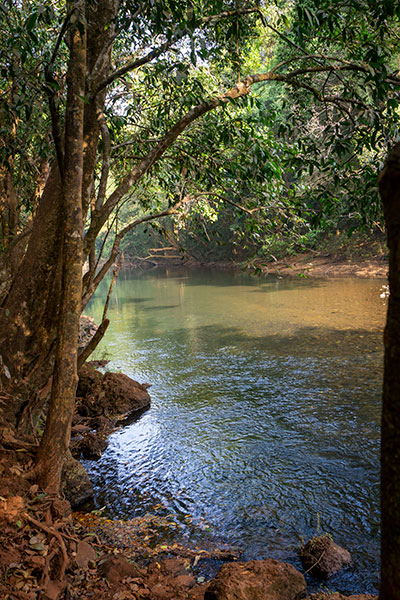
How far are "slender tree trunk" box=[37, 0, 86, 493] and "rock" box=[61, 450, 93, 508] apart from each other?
4.84 ft

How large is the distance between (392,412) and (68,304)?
10.7ft

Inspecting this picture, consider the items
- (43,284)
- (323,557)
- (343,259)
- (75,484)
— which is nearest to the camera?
(323,557)

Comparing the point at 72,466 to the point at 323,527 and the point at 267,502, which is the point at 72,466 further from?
the point at 323,527

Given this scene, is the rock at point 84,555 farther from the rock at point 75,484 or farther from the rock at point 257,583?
the rock at point 75,484

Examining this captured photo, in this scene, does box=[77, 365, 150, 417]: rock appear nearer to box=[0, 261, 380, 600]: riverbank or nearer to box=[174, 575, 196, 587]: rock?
box=[0, 261, 380, 600]: riverbank

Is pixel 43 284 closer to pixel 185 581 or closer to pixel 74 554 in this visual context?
pixel 74 554

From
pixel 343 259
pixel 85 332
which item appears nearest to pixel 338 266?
pixel 343 259

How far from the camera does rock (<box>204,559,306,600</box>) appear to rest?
10.8 ft

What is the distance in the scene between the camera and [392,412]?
1.14 metres

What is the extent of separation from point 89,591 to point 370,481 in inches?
159

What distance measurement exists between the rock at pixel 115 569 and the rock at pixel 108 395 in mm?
5253

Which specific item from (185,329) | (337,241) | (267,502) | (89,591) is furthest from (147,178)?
(337,241)

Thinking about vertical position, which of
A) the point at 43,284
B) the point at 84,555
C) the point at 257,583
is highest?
the point at 43,284

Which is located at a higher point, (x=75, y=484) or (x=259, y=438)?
(x=75, y=484)
